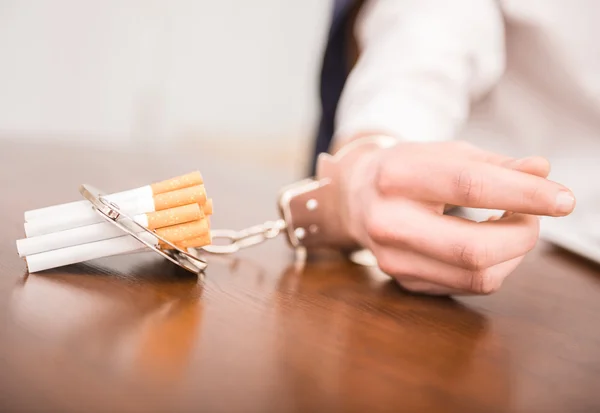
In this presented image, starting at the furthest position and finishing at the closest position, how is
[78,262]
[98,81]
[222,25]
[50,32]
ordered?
1. [222,25]
2. [98,81]
3. [50,32]
4. [78,262]

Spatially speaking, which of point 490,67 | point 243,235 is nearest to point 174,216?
point 243,235

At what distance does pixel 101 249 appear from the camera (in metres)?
0.42

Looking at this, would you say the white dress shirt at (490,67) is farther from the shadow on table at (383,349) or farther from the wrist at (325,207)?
the shadow on table at (383,349)

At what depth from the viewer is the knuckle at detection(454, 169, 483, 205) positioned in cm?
41

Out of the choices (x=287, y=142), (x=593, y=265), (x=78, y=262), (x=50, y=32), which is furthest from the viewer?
(x=287, y=142)

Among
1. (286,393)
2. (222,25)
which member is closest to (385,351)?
(286,393)

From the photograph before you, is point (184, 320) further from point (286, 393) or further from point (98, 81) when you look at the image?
point (98, 81)

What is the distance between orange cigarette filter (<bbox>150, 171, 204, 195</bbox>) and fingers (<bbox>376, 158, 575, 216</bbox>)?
0.14 meters

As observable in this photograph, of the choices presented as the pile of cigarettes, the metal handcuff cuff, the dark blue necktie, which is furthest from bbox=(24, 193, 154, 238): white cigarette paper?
the dark blue necktie

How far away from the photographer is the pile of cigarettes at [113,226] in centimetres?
41

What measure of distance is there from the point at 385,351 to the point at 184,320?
0.12 metres

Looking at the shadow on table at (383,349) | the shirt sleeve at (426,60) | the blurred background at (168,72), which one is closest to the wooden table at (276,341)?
the shadow on table at (383,349)

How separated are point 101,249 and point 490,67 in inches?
23.7

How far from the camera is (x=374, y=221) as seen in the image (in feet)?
1.54
